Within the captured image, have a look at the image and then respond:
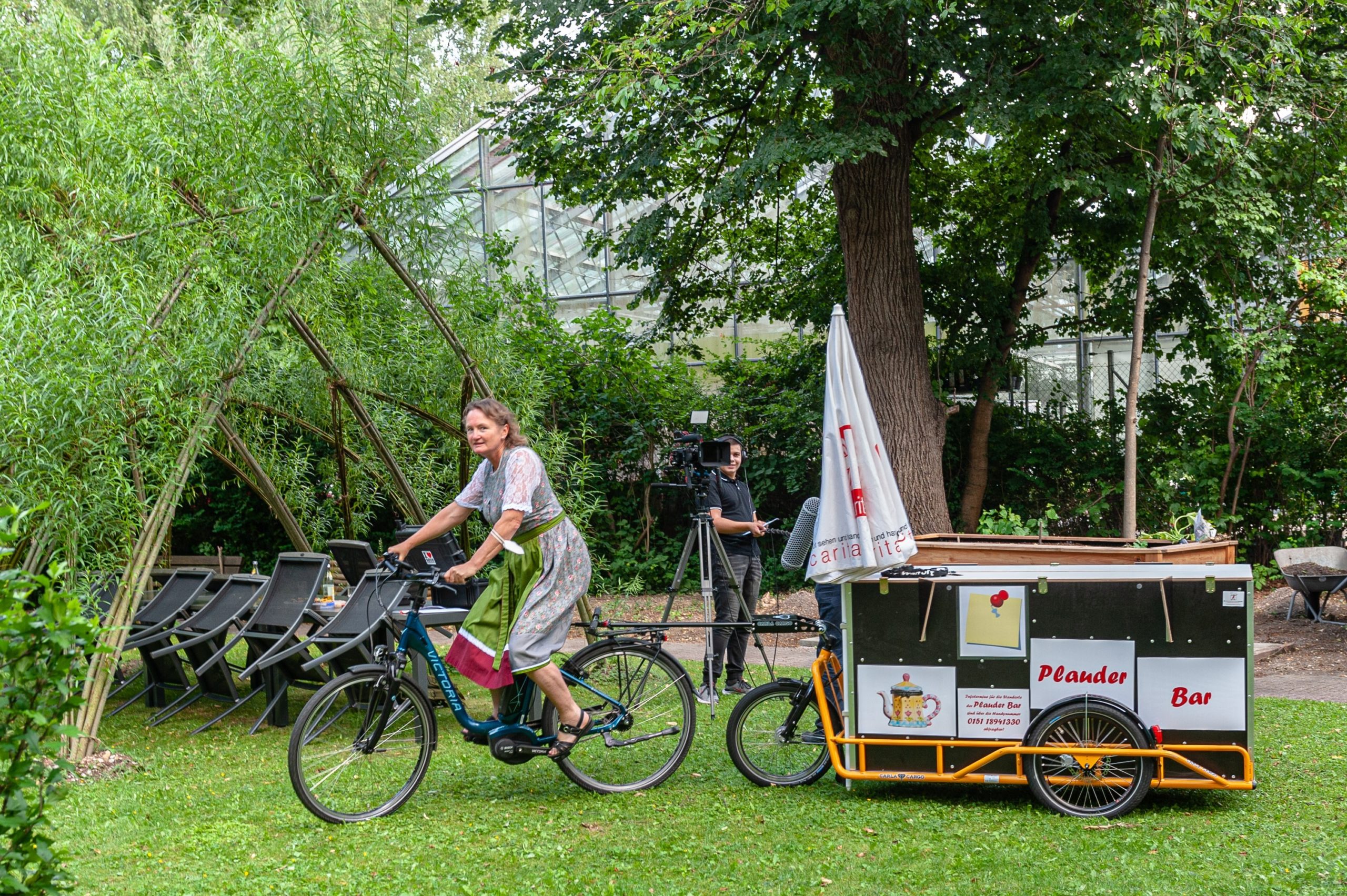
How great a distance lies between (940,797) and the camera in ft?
17.0

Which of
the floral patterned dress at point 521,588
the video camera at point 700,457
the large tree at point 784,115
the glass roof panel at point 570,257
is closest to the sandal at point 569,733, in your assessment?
the floral patterned dress at point 521,588

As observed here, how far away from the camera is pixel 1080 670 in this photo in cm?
490

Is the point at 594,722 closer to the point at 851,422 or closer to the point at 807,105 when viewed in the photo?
the point at 851,422

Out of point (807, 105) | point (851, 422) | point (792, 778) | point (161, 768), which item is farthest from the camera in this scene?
point (807, 105)

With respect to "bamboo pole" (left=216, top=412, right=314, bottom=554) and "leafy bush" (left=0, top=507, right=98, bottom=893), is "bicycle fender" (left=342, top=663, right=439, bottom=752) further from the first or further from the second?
"bamboo pole" (left=216, top=412, right=314, bottom=554)

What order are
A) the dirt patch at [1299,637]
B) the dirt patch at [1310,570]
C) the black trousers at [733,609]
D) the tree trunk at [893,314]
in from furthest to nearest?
the tree trunk at [893,314] < the dirt patch at [1310,570] < the dirt patch at [1299,637] < the black trousers at [733,609]

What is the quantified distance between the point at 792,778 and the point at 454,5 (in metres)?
9.89

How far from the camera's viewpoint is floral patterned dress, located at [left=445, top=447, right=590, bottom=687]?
16.1ft

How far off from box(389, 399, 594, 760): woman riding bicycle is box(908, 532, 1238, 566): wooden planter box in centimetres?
166

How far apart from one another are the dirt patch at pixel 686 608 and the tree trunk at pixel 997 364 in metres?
2.17

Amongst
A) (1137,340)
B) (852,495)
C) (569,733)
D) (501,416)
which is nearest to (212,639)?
(569,733)

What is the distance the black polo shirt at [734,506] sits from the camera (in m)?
7.34

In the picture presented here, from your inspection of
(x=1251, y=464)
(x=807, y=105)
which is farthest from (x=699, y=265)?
(x=1251, y=464)

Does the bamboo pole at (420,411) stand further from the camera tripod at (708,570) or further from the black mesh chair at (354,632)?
the camera tripod at (708,570)
